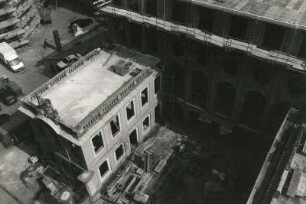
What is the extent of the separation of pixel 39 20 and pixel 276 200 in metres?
69.2

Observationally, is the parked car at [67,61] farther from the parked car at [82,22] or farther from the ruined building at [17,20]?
the parked car at [82,22]

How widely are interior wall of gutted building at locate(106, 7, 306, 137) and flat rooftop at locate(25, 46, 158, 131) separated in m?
3.52

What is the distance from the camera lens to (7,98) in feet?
194

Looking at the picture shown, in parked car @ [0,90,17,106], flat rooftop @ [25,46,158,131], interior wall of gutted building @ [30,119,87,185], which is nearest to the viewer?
interior wall of gutted building @ [30,119,87,185]

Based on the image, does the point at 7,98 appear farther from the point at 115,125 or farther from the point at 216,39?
the point at 216,39

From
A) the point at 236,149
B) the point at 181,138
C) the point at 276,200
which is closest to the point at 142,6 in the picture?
the point at 181,138

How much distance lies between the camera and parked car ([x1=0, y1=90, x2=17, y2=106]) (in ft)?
194

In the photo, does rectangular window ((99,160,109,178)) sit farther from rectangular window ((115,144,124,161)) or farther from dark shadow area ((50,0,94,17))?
dark shadow area ((50,0,94,17))

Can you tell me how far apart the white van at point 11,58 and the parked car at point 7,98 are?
862 cm

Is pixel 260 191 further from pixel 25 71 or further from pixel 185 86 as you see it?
pixel 25 71

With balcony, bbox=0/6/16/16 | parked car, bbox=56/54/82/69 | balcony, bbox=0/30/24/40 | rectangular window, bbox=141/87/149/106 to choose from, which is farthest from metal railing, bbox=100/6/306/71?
balcony, bbox=0/30/24/40

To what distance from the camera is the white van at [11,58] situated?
66812 mm

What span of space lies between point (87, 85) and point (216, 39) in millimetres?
18222

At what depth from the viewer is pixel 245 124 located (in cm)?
4875
